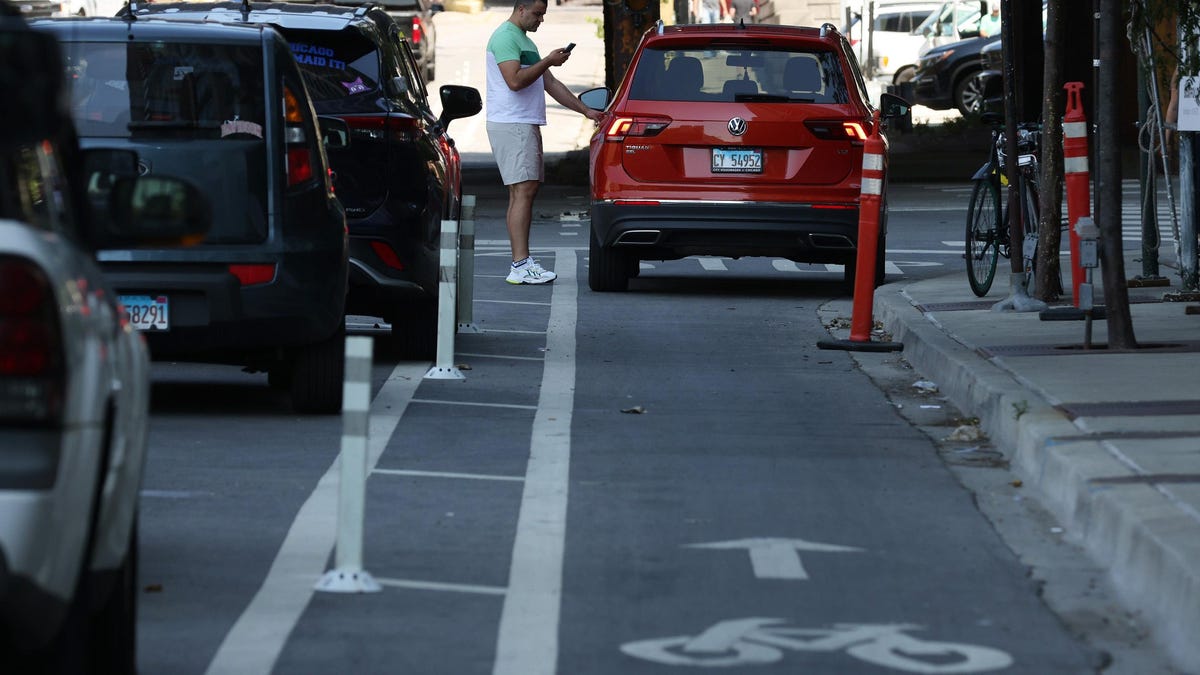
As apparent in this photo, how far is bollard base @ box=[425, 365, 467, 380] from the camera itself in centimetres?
1168

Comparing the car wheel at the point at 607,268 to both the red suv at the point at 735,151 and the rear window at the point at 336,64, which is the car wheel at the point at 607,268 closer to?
the red suv at the point at 735,151

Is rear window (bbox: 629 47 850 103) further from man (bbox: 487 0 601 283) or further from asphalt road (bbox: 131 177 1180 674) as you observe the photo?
asphalt road (bbox: 131 177 1180 674)

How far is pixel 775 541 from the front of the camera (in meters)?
7.38

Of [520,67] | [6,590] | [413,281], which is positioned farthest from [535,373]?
[6,590]

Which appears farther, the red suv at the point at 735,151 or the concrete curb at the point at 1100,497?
the red suv at the point at 735,151

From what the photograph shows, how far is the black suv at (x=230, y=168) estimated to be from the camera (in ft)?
31.6

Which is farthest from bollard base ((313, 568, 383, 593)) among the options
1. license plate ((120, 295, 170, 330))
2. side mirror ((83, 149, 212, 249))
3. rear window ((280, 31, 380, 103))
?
rear window ((280, 31, 380, 103))

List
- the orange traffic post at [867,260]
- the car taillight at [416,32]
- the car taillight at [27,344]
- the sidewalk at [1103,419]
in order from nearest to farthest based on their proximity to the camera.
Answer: the car taillight at [27,344] < the sidewalk at [1103,419] < the orange traffic post at [867,260] < the car taillight at [416,32]

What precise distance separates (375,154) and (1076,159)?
385 centimetres

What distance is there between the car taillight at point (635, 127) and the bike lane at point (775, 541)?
3.60 meters

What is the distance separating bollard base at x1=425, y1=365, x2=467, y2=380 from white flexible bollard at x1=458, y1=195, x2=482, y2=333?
1.48 meters

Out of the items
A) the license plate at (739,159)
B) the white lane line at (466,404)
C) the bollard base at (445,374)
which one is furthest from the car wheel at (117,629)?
the license plate at (739,159)

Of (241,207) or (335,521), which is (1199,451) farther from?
(241,207)

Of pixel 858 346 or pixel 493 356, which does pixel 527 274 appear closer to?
pixel 493 356
